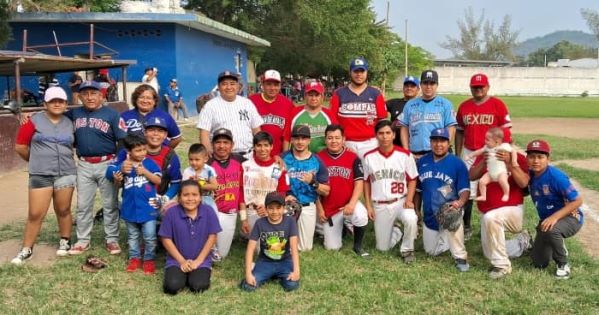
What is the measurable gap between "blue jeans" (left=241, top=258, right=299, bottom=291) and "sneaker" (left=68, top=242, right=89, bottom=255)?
76.7 inches

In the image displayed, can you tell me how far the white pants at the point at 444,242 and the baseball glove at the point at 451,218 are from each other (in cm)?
6

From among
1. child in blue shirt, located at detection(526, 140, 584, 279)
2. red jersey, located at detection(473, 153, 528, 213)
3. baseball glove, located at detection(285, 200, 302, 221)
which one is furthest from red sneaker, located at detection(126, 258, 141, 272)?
child in blue shirt, located at detection(526, 140, 584, 279)

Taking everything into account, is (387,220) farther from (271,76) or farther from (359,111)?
(271,76)

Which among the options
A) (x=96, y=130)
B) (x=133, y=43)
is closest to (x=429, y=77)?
(x=96, y=130)

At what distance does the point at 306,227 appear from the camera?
5.50m

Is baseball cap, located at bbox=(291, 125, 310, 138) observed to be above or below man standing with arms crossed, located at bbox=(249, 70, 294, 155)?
below

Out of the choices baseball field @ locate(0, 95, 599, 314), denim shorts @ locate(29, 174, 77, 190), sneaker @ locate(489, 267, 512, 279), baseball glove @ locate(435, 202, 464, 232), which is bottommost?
baseball field @ locate(0, 95, 599, 314)

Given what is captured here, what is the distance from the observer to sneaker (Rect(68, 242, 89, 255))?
5418 millimetres

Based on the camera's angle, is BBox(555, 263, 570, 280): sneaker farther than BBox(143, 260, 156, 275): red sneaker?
No

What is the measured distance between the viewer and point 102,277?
4.75m

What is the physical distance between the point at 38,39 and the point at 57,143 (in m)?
15.6

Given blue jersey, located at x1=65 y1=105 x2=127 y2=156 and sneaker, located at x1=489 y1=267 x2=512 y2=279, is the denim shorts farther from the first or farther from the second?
sneaker, located at x1=489 y1=267 x2=512 y2=279

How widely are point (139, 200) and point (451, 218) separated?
2.92 m

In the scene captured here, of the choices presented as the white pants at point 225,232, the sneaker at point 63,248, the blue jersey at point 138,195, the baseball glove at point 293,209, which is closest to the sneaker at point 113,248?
the sneaker at point 63,248
